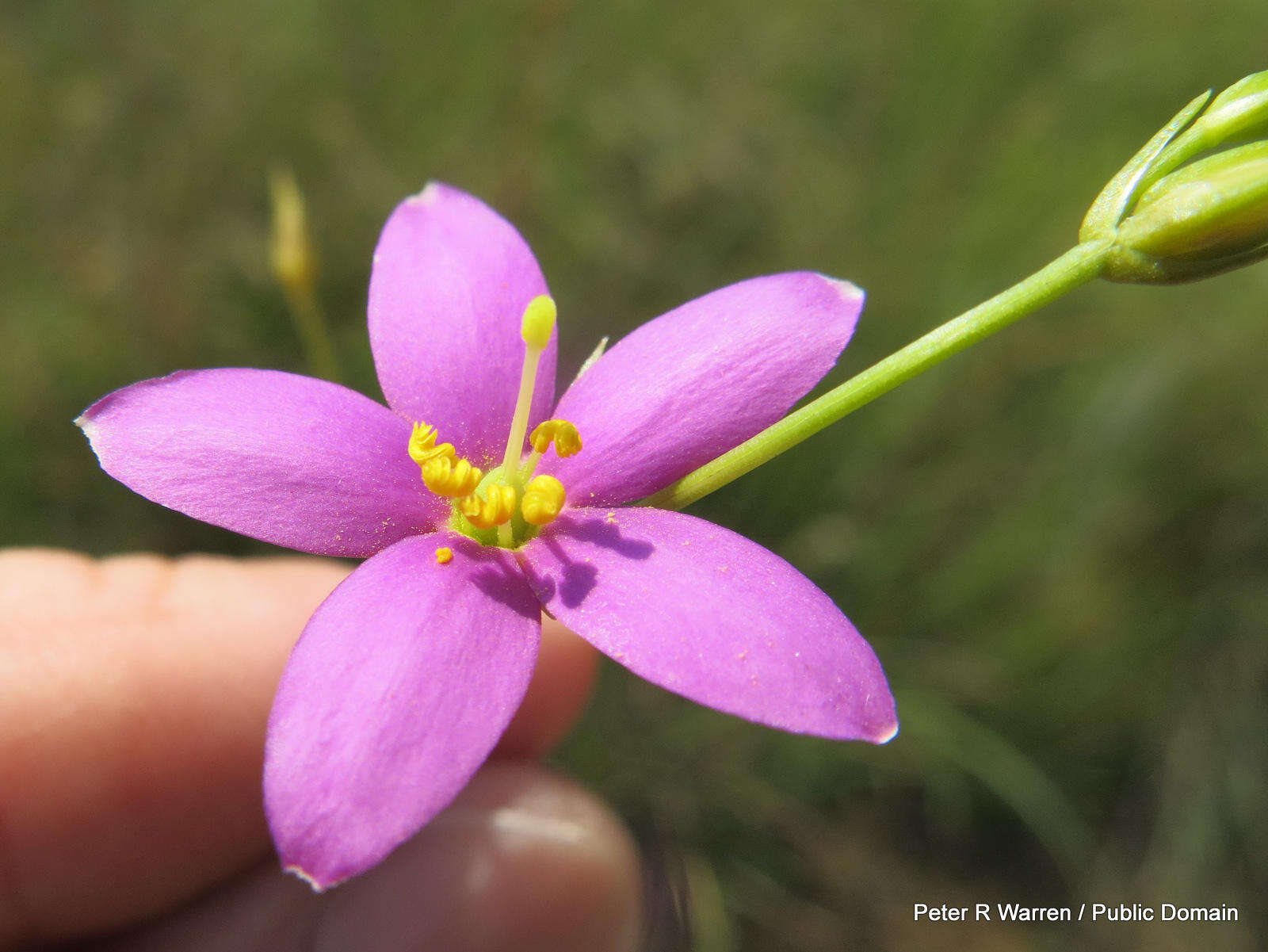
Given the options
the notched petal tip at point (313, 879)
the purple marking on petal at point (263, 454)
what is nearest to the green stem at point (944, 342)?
the purple marking on petal at point (263, 454)

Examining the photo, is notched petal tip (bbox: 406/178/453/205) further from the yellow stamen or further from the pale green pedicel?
the pale green pedicel

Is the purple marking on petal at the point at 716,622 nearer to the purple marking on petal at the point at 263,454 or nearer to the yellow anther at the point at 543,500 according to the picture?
the yellow anther at the point at 543,500

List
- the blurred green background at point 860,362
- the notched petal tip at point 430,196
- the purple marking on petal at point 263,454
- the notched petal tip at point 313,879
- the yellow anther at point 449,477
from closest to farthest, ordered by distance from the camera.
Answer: the notched petal tip at point 313,879 < the purple marking on petal at point 263,454 < the yellow anther at point 449,477 < the notched petal tip at point 430,196 < the blurred green background at point 860,362

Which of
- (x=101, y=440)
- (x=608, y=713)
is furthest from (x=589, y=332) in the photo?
(x=101, y=440)

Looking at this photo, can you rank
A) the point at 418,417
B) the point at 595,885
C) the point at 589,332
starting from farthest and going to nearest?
the point at 589,332 < the point at 595,885 < the point at 418,417

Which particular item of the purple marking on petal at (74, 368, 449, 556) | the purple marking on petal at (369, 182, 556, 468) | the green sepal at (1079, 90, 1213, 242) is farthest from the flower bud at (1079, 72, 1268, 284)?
the purple marking on petal at (74, 368, 449, 556)

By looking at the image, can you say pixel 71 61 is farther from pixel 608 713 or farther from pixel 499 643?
pixel 499 643

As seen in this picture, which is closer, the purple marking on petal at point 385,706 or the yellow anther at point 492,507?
the purple marking on petal at point 385,706
